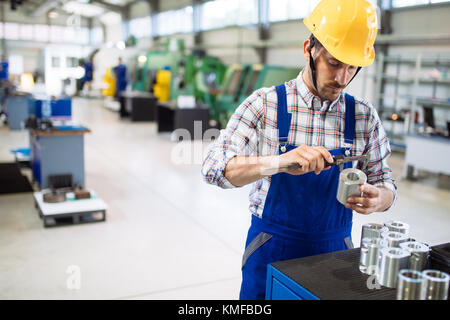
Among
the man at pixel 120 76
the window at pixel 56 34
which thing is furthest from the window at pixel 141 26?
the man at pixel 120 76

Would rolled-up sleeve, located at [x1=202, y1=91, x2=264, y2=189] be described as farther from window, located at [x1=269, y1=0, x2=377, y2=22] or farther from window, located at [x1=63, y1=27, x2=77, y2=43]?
window, located at [x1=63, y1=27, x2=77, y2=43]

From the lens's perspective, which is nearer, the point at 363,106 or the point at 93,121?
the point at 363,106

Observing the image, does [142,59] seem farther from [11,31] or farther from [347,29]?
[347,29]

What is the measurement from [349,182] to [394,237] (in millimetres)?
213

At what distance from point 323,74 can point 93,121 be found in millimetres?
11149

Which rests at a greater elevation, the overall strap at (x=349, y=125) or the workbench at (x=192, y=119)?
the overall strap at (x=349, y=125)

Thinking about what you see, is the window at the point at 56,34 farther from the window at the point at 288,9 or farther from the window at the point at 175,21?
the window at the point at 288,9

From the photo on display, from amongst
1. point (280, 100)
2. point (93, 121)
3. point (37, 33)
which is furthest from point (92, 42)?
point (280, 100)

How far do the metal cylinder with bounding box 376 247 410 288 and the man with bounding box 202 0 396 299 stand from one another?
232 millimetres

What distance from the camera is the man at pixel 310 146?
1.40m

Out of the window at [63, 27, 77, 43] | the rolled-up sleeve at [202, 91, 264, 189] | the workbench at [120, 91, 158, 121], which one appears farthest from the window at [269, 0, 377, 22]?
the window at [63, 27, 77, 43]

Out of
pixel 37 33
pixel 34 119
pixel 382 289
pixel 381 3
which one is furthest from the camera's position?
pixel 37 33

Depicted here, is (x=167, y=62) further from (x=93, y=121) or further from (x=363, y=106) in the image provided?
(x=363, y=106)

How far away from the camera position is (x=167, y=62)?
14.1m
